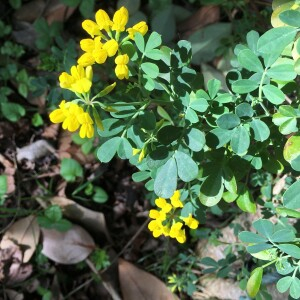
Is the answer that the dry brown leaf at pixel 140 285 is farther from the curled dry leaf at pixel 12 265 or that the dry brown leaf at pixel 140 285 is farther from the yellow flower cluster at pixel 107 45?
the yellow flower cluster at pixel 107 45

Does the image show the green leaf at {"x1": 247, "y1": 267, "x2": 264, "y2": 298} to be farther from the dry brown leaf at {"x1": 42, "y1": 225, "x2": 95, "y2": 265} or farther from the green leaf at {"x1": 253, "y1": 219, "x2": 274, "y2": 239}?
the dry brown leaf at {"x1": 42, "y1": 225, "x2": 95, "y2": 265}

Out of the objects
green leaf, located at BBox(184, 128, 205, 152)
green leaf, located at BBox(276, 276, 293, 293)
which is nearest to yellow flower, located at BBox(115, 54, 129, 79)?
green leaf, located at BBox(184, 128, 205, 152)

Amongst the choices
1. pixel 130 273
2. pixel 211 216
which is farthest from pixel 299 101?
pixel 130 273

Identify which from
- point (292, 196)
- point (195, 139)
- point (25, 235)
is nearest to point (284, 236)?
point (292, 196)

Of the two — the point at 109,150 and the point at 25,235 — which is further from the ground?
the point at 109,150

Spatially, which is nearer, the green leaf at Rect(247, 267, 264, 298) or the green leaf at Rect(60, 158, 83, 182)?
the green leaf at Rect(247, 267, 264, 298)

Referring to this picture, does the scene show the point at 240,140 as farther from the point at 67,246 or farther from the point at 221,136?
the point at 67,246

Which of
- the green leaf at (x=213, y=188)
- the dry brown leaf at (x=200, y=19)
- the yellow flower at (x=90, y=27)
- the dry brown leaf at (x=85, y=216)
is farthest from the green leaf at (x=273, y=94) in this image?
the dry brown leaf at (x=200, y=19)
